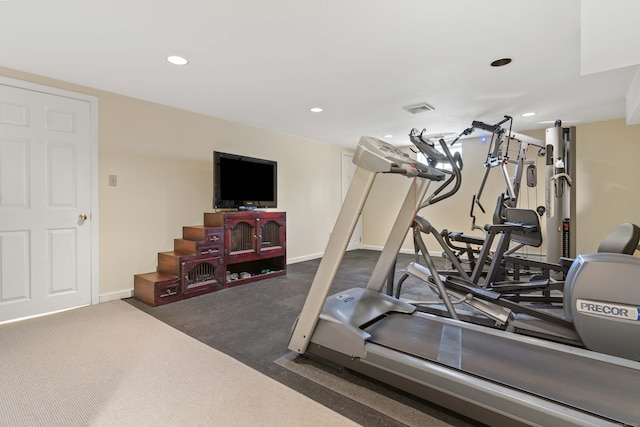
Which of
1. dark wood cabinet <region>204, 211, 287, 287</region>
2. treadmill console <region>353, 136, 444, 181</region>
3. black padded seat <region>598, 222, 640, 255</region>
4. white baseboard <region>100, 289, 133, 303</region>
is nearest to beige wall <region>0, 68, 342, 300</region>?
white baseboard <region>100, 289, 133, 303</region>

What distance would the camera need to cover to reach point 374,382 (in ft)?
5.92

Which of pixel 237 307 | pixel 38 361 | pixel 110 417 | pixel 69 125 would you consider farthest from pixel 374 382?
pixel 69 125

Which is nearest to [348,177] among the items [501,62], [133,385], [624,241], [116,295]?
[501,62]

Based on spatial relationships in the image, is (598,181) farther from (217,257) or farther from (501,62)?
(217,257)

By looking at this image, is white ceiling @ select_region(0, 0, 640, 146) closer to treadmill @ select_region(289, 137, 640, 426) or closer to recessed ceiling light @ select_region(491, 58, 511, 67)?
recessed ceiling light @ select_region(491, 58, 511, 67)

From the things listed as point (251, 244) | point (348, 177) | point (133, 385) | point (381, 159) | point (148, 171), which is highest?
point (348, 177)

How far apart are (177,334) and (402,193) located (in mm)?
5325

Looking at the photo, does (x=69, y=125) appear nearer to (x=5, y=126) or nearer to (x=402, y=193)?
(x=5, y=126)

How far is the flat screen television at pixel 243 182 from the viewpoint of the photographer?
3.96 m

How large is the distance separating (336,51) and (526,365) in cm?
245

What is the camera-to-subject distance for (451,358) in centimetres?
164

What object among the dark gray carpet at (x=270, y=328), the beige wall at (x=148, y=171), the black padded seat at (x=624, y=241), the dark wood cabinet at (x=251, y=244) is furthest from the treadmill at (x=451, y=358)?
the beige wall at (x=148, y=171)

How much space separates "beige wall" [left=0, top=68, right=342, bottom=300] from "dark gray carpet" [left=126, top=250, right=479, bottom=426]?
2.01ft

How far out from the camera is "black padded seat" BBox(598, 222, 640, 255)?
2090mm
